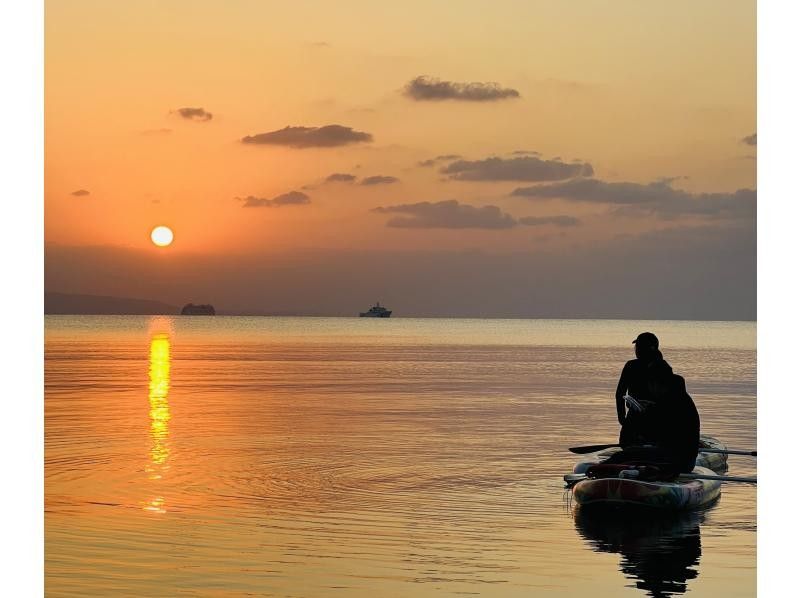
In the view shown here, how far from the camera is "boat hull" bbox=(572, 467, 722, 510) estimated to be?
18.0m

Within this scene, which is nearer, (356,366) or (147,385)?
(147,385)

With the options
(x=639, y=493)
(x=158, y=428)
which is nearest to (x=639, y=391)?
(x=639, y=493)

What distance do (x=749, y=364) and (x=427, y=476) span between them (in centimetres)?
4963

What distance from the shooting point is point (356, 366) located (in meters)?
60.2

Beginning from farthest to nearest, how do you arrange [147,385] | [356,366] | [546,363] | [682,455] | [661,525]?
1. [546,363]
2. [356,366]
3. [147,385]
4. [682,455]
5. [661,525]

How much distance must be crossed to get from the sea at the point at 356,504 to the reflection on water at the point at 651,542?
41 mm

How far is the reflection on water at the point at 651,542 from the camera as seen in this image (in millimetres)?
14281

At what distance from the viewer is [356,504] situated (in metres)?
18.7

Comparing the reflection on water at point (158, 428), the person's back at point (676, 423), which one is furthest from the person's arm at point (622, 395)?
the reflection on water at point (158, 428)

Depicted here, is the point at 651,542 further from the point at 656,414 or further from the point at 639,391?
the point at 639,391

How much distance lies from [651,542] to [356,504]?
15.0ft
